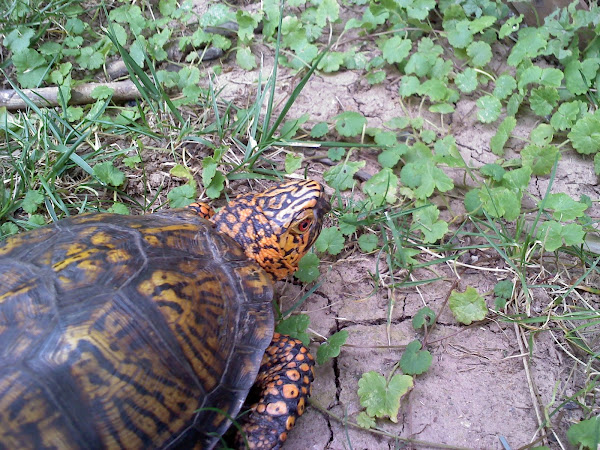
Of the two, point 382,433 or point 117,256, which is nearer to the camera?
point 117,256

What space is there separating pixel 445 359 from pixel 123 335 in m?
1.46

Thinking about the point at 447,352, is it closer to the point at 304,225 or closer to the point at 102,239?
the point at 304,225

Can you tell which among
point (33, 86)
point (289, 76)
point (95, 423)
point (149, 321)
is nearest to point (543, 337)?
point (149, 321)

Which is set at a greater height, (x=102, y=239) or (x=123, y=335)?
(x=102, y=239)

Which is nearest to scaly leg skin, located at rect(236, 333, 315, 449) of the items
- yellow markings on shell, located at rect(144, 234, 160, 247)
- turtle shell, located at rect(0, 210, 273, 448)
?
turtle shell, located at rect(0, 210, 273, 448)

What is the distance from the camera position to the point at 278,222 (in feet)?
7.49

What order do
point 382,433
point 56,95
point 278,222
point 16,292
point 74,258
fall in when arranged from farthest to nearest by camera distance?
point 56,95 → point 278,222 → point 382,433 → point 74,258 → point 16,292

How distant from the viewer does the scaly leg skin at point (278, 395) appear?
2.04 metres

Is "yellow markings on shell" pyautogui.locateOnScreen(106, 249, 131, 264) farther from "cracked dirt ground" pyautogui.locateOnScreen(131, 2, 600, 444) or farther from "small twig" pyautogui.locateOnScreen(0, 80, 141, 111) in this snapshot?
"small twig" pyautogui.locateOnScreen(0, 80, 141, 111)

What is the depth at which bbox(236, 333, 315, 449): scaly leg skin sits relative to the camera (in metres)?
2.04

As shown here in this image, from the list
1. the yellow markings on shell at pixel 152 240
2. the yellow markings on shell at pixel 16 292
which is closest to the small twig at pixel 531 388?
the yellow markings on shell at pixel 152 240

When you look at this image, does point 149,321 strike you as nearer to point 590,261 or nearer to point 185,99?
point 185,99

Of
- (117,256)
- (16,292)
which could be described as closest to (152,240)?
(117,256)

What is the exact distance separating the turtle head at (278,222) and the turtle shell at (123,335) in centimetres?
18
